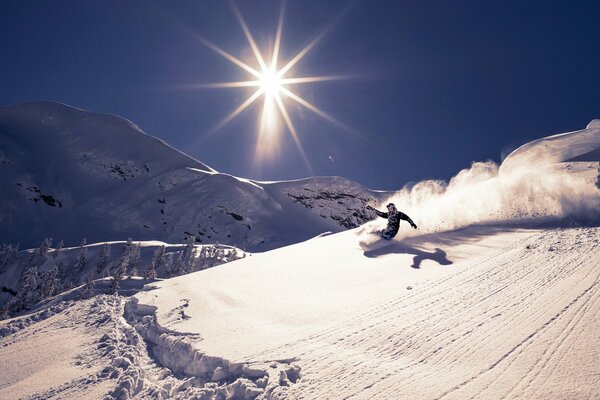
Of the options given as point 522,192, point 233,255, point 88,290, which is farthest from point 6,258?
point 522,192

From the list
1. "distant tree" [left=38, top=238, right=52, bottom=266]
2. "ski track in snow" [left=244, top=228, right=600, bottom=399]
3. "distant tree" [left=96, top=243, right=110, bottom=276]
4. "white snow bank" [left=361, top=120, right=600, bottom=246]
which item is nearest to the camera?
"ski track in snow" [left=244, top=228, right=600, bottom=399]

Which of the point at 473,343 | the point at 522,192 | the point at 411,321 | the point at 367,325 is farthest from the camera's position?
the point at 522,192

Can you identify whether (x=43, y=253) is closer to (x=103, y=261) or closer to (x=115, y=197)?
(x=103, y=261)

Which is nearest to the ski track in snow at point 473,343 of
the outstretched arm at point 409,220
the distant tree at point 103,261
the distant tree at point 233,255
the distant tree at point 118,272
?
the outstretched arm at point 409,220

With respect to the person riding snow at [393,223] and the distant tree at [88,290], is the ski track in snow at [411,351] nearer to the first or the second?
the distant tree at [88,290]

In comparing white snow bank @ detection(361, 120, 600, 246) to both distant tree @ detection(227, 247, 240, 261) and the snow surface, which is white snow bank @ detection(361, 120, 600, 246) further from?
distant tree @ detection(227, 247, 240, 261)

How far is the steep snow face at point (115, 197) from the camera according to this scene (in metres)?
141

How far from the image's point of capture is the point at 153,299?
10.4m

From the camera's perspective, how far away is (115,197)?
16062 cm

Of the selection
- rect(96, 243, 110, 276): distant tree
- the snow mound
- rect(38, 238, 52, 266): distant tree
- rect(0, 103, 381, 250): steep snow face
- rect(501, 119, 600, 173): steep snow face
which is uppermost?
rect(0, 103, 381, 250): steep snow face

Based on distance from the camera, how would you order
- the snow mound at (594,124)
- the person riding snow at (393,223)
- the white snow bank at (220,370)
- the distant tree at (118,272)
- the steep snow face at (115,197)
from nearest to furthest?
the white snow bank at (220,370), the person riding snow at (393,223), the snow mound at (594,124), the distant tree at (118,272), the steep snow face at (115,197)

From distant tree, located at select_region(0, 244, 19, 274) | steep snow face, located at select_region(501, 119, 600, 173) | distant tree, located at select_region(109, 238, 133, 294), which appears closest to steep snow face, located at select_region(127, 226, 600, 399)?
distant tree, located at select_region(109, 238, 133, 294)

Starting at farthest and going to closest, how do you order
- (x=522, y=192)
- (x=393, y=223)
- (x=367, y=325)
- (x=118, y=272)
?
(x=118, y=272) → (x=522, y=192) → (x=393, y=223) → (x=367, y=325)

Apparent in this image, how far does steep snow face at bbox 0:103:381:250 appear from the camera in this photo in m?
141
